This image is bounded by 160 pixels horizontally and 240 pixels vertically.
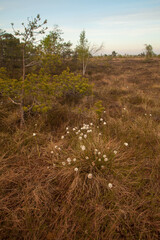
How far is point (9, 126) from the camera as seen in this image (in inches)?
135

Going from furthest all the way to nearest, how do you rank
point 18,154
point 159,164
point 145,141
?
point 145,141 → point 18,154 → point 159,164

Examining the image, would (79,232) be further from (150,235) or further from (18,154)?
(18,154)

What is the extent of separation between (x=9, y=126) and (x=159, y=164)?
12.9 ft

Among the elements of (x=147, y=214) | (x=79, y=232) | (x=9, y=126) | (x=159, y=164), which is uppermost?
(x=9, y=126)

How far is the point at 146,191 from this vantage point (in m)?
1.76

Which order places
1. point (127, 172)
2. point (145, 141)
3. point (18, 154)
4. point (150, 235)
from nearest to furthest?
point (150, 235) < point (127, 172) < point (18, 154) < point (145, 141)

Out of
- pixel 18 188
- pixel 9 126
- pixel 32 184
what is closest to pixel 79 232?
pixel 32 184

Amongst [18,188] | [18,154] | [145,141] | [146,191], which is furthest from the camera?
[145,141]

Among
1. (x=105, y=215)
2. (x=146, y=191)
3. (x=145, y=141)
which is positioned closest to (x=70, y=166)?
(x=105, y=215)

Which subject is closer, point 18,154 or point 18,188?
point 18,188

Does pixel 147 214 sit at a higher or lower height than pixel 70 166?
lower

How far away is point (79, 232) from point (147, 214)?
35.9 inches

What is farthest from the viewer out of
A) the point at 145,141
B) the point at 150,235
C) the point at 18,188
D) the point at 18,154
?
the point at 145,141

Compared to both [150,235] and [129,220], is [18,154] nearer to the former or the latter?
[129,220]
